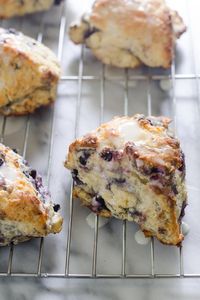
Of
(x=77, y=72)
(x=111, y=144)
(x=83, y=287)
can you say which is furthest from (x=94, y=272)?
(x=77, y=72)

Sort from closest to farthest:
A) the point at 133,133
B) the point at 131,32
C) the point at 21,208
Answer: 1. the point at 21,208
2. the point at 133,133
3. the point at 131,32

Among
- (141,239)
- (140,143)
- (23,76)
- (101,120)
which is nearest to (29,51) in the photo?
(23,76)

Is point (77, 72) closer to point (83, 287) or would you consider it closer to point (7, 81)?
point (7, 81)

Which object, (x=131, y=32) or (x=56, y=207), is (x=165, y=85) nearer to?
(x=131, y=32)

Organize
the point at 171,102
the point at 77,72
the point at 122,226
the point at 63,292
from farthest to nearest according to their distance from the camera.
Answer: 1. the point at 77,72
2. the point at 171,102
3. the point at 122,226
4. the point at 63,292

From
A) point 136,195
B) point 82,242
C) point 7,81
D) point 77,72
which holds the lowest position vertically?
point 82,242

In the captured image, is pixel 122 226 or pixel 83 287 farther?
pixel 122 226

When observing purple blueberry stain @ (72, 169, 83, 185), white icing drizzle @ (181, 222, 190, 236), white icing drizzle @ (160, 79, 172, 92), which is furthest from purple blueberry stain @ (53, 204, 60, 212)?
white icing drizzle @ (160, 79, 172, 92)
